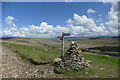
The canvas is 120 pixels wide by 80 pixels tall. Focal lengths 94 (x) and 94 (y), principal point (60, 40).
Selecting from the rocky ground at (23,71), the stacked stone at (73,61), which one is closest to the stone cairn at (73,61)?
the stacked stone at (73,61)

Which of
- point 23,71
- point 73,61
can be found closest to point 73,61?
point 73,61

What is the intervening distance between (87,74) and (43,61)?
7.42m

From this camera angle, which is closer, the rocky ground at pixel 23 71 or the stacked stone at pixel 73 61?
the rocky ground at pixel 23 71

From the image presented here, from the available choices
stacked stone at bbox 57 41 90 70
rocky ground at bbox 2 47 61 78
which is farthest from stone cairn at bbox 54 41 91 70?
rocky ground at bbox 2 47 61 78

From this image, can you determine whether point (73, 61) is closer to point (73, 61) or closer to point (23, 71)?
point (73, 61)

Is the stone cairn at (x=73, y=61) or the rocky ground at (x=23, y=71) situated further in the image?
the stone cairn at (x=73, y=61)

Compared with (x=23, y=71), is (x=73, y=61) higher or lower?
higher

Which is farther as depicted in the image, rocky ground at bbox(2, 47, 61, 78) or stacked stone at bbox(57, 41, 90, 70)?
stacked stone at bbox(57, 41, 90, 70)

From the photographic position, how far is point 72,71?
12.7m

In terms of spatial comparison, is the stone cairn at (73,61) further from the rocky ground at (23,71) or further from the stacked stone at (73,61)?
the rocky ground at (23,71)

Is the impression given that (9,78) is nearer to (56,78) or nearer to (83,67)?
(56,78)

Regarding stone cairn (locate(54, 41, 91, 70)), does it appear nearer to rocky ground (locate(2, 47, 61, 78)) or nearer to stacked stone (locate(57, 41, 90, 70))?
stacked stone (locate(57, 41, 90, 70))

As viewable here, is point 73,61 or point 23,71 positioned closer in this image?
point 23,71

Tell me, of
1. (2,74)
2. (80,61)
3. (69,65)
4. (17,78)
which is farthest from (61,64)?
(2,74)
